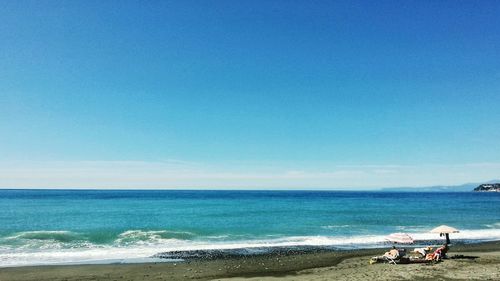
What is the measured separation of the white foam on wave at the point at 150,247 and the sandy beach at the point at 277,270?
3035 mm

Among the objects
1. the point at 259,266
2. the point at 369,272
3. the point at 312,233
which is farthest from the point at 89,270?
the point at 312,233

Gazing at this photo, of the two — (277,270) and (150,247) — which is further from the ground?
(277,270)

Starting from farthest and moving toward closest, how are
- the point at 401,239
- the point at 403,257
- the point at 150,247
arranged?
the point at 150,247, the point at 401,239, the point at 403,257

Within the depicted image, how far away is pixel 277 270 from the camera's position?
2005cm

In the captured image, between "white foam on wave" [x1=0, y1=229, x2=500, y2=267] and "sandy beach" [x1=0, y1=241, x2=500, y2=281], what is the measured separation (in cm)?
303

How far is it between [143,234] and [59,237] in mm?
7835

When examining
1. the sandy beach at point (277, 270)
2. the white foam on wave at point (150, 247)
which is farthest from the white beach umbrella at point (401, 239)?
the white foam on wave at point (150, 247)

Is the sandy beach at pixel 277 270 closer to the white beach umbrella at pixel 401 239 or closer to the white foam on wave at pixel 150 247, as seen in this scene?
the white beach umbrella at pixel 401 239

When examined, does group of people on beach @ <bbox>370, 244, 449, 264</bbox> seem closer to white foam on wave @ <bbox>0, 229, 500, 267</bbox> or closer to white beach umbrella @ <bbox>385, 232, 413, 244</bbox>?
white beach umbrella @ <bbox>385, 232, 413, 244</bbox>

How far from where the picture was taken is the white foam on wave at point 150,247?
957 inches

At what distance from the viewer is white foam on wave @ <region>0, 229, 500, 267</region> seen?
957 inches

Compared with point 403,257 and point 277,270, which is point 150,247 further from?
point 403,257

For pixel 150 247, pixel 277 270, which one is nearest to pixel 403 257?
pixel 277 270

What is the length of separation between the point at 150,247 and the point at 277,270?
46.0 ft
